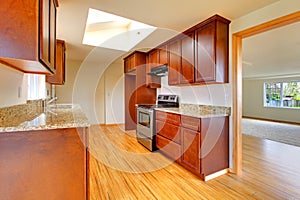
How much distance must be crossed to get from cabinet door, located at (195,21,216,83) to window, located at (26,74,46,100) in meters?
2.44

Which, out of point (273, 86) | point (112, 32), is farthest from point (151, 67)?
point (273, 86)

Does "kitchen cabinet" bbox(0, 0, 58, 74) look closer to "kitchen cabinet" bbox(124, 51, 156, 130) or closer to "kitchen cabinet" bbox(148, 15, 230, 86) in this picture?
"kitchen cabinet" bbox(148, 15, 230, 86)

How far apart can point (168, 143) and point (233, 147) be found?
100 cm

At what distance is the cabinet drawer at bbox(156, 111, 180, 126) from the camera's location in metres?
2.66

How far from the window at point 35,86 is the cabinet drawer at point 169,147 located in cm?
217

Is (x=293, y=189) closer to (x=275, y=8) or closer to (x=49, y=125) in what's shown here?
(x=275, y=8)

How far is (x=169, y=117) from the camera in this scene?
113 inches

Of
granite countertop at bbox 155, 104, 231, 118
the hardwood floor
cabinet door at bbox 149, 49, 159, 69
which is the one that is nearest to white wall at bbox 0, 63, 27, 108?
the hardwood floor

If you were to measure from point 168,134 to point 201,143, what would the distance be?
0.76 meters

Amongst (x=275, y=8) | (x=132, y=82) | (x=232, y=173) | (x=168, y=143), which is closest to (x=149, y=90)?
(x=132, y=82)

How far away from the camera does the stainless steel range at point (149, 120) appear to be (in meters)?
3.33

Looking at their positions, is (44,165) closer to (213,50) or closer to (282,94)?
(213,50)

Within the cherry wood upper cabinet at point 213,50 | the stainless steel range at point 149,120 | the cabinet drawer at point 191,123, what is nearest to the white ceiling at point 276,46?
the cherry wood upper cabinet at point 213,50

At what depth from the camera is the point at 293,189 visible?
2.01 metres
